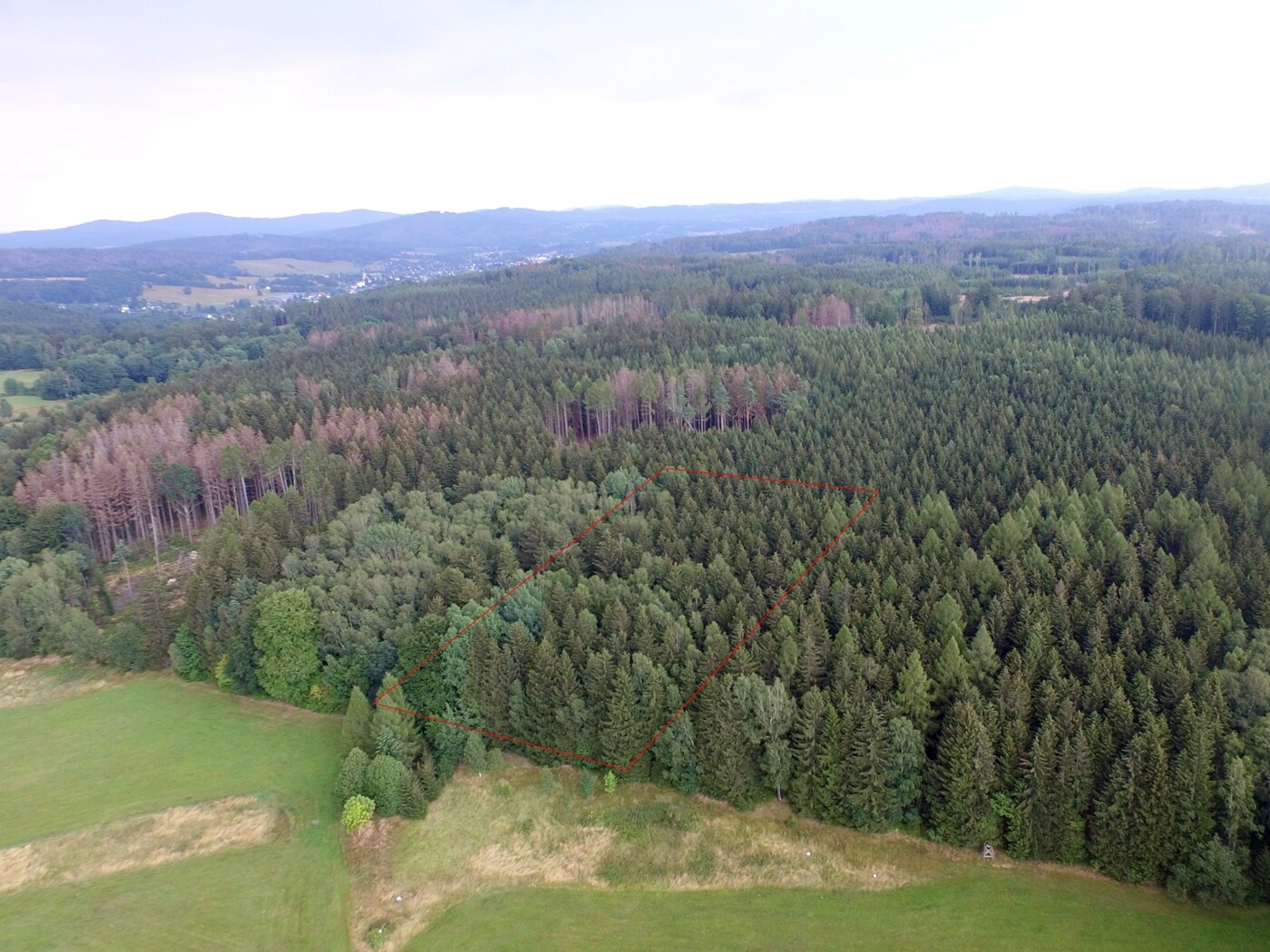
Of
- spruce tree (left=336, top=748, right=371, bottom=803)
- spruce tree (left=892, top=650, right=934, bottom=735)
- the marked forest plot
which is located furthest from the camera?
spruce tree (left=336, top=748, right=371, bottom=803)

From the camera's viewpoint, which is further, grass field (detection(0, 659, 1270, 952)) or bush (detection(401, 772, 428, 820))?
bush (detection(401, 772, 428, 820))

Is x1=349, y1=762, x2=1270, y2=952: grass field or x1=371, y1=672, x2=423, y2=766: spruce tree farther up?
x1=371, y1=672, x2=423, y2=766: spruce tree

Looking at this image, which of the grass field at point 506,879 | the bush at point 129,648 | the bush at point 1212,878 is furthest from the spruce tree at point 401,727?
the bush at point 1212,878

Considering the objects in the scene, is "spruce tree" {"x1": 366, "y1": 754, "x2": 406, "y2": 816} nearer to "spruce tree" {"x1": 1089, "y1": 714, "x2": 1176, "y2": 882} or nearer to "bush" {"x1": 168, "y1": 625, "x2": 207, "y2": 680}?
"bush" {"x1": 168, "y1": 625, "x2": 207, "y2": 680}

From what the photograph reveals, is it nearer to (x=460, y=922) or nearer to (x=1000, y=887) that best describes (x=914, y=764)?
(x=1000, y=887)

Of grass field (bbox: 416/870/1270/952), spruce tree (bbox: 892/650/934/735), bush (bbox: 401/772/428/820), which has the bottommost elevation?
grass field (bbox: 416/870/1270/952)

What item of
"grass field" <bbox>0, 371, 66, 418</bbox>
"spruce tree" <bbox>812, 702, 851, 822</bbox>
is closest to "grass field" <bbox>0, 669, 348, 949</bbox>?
"spruce tree" <bbox>812, 702, 851, 822</bbox>
